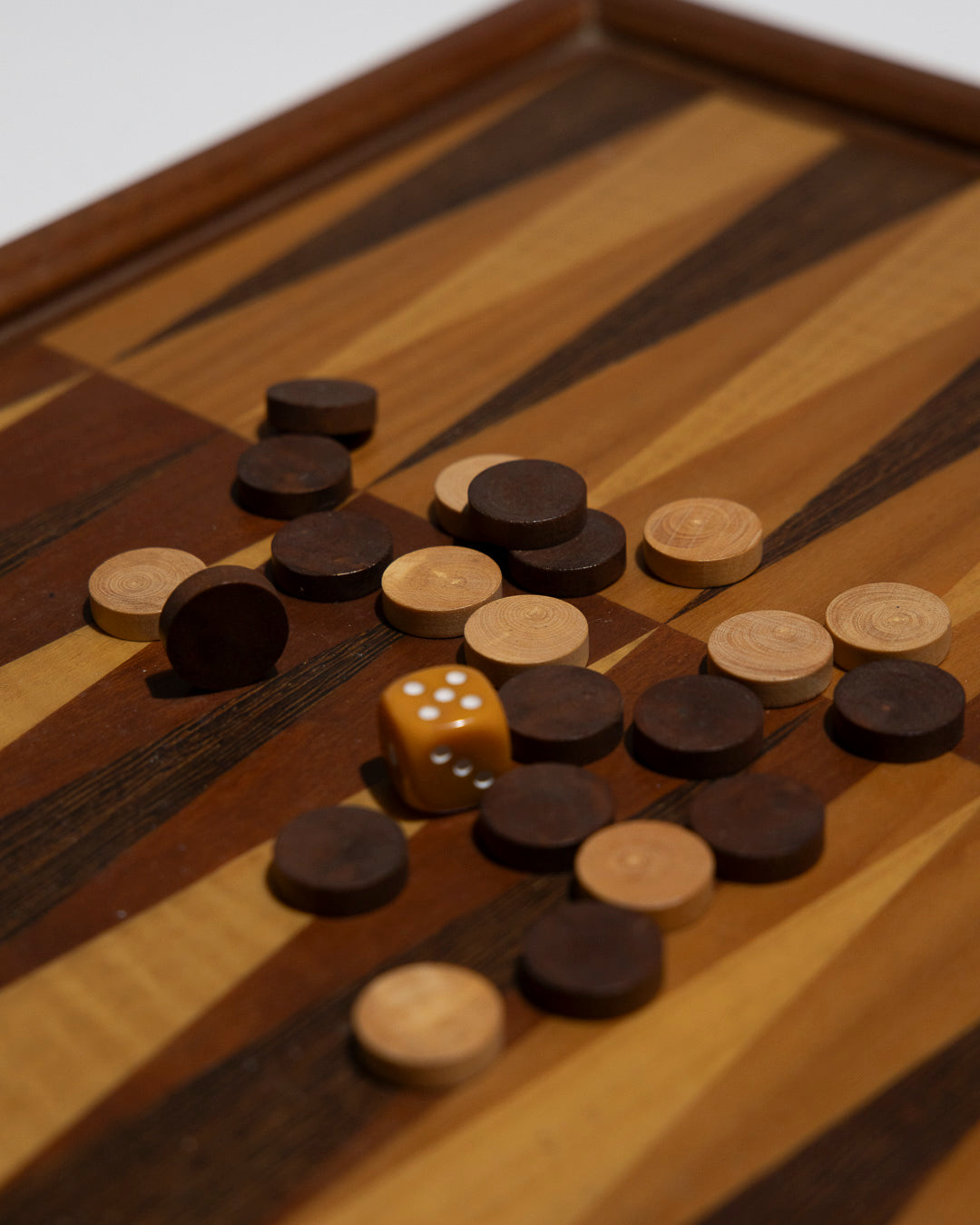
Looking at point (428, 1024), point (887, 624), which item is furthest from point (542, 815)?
point (887, 624)

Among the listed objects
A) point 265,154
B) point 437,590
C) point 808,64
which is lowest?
point 437,590

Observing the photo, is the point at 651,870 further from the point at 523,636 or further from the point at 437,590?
the point at 437,590

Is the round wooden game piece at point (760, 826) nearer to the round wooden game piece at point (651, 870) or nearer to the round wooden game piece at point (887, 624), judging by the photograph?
the round wooden game piece at point (651, 870)

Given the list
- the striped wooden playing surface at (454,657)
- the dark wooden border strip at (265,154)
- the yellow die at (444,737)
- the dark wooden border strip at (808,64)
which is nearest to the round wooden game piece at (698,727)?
the striped wooden playing surface at (454,657)

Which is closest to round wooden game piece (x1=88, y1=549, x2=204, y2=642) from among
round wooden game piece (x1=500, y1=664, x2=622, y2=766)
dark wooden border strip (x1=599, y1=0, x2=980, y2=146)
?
round wooden game piece (x1=500, y1=664, x2=622, y2=766)

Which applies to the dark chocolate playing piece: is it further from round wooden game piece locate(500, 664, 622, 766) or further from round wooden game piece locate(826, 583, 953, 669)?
round wooden game piece locate(826, 583, 953, 669)

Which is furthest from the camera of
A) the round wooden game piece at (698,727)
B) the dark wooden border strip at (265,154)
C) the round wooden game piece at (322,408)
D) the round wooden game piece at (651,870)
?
the dark wooden border strip at (265,154)

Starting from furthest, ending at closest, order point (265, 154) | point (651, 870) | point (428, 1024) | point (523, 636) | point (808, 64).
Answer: point (808, 64) → point (265, 154) → point (523, 636) → point (651, 870) → point (428, 1024)
